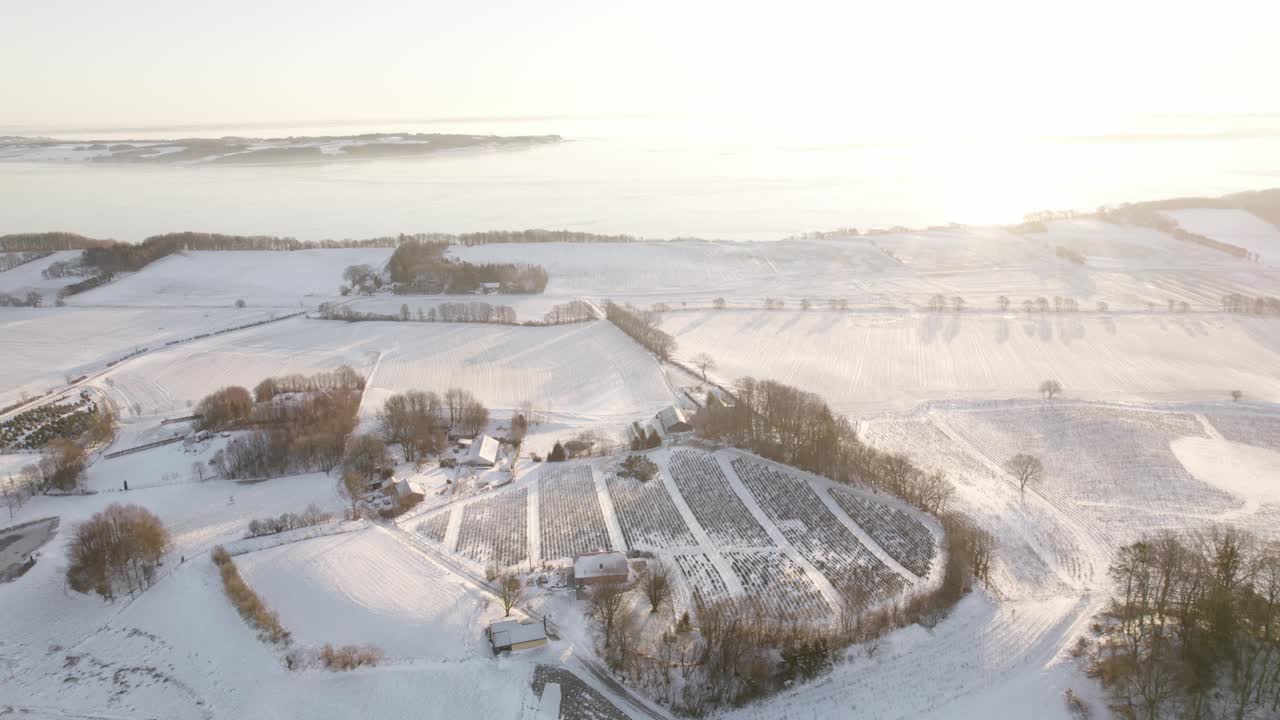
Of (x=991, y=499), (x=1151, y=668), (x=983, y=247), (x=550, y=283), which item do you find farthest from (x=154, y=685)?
(x=983, y=247)

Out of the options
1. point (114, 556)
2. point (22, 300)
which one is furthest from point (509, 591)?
point (22, 300)

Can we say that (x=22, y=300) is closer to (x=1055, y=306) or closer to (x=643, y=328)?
(x=643, y=328)

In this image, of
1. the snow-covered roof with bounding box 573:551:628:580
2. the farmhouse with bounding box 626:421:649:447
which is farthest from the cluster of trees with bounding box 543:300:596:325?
the snow-covered roof with bounding box 573:551:628:580

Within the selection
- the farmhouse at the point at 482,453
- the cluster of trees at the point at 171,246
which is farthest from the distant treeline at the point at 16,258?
the farmhouse at the point at 482,453

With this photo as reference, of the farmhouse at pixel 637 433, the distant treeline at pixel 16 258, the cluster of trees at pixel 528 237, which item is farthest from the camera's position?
the cluster of trees at pixel 528 237

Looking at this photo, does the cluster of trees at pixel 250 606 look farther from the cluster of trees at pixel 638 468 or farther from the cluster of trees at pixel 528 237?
the cluster of trees at pixel 528 237

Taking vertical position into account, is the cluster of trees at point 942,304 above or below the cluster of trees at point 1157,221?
below
